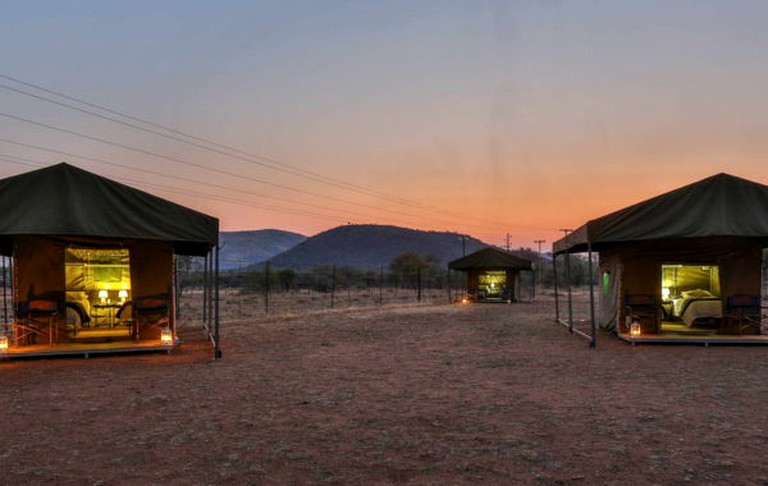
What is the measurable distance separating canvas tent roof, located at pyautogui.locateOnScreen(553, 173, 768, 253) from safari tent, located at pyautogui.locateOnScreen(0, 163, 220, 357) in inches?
336

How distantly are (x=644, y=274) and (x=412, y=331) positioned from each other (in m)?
5.95

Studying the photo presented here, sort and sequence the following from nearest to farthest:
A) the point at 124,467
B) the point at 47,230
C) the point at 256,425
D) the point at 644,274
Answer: the point at 124,467
the point at 256,425
the point at 47,230
the point at 644,274

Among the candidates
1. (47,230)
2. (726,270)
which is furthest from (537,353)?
(47,230)

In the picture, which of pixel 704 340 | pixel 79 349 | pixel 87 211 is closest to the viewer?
pixel 87 211

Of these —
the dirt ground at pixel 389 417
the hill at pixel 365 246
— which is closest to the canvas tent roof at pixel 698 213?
the dirt ground at pixel 389 417

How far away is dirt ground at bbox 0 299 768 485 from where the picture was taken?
4.75 meters

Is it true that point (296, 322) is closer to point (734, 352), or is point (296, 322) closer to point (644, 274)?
point (644, 274)

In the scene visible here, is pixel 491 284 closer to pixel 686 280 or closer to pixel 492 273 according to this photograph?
pixel 492 273

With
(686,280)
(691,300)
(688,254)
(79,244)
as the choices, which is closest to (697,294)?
(691,300)

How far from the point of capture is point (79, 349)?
37.0 ft

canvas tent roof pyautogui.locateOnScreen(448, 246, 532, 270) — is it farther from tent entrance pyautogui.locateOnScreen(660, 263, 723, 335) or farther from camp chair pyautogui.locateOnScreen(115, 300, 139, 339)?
camp chair pyautogui.locateOnScreen(115, 300, 139, 339)

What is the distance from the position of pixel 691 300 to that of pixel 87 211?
14262 millimetres

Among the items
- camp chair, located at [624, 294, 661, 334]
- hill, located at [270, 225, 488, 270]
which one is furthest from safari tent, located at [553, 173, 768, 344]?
hill, located at [270, 225, 488, 270]

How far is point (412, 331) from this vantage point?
1594 cm
